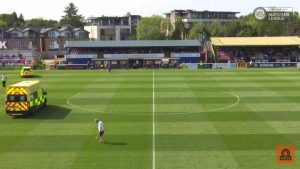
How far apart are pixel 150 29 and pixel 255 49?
157 ft

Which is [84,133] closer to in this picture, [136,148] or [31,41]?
[136,148]

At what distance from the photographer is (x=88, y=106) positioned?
40.4 metres

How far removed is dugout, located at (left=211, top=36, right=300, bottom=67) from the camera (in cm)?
9488

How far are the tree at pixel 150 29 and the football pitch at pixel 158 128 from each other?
286 ft

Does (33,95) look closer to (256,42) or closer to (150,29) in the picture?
(256,42)

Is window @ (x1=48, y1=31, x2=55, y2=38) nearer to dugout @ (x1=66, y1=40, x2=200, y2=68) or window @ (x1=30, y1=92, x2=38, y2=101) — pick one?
dugout @ (x1=66, y1=40, x2=200, y2=68)

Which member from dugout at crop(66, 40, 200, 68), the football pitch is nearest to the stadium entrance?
dugout at crop(66, 40, 200, 68)

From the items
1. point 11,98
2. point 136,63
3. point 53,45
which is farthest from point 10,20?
point 11,98

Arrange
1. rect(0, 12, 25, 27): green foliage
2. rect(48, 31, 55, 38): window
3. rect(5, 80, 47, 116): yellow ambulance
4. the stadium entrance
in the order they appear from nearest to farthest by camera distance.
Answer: rect(5, 80, 47, 116): yellow ambulance
the stadium entrance
rect(48, 31, 55, 38): window
rect(0, 12, 25, 27): green foliage

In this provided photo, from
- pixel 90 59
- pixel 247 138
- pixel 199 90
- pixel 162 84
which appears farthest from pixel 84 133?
pixel 90 59

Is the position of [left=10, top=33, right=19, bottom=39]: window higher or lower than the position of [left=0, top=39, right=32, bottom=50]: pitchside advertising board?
higher

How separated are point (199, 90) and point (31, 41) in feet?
269

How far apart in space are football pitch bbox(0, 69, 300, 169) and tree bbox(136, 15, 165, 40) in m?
87.1

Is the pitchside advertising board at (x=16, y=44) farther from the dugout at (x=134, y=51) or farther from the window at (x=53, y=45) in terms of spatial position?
the dugout at (x=134, y=51)
